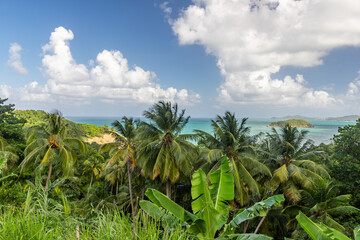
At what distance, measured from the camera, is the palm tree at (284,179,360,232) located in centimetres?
1158

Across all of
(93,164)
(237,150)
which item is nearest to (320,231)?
(237,150)

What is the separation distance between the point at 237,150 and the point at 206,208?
949 centimetres

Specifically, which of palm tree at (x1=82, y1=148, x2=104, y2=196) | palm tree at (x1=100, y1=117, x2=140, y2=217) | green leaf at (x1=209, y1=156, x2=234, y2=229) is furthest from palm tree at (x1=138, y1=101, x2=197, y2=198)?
palm tree at (x1=82, y1=148, x2=104, y2=196)

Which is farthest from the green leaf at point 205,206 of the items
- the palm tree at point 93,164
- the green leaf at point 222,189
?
the palm tree at point 93,164

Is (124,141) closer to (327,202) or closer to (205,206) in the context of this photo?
(205,206)

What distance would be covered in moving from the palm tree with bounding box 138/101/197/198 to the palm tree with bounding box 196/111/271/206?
1.78 meters

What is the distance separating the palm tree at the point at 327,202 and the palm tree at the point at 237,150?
2973 mm

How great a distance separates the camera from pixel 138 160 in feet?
52.5

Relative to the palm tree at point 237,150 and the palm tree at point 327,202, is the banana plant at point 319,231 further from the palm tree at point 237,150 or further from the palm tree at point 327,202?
the palm tree at point 237,150

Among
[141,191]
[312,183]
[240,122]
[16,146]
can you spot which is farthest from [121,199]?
[312,183]

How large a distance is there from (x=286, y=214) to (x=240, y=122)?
779cm

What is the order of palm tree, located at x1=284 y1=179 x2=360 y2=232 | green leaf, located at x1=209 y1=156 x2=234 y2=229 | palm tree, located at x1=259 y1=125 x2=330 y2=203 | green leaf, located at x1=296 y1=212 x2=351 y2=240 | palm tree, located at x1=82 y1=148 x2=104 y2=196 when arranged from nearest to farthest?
green leaf, located at x1=296 y1=212 x2=351 y2=240, green leaf, located at x1=209 y1=156 x2=234 y2=229, palm tree, located at x1=284 y1=179 x2=360 y2=232, palm tree, located at x1=259 y1=125 x2=330 y2=203, palm tree, located at x1=82 y1=148 x2=104 y2=196

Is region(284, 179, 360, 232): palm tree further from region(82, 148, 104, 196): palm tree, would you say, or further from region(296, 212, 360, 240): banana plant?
region(82, 148, 104, 196): palm tree

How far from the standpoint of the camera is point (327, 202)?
12602 millimetres
